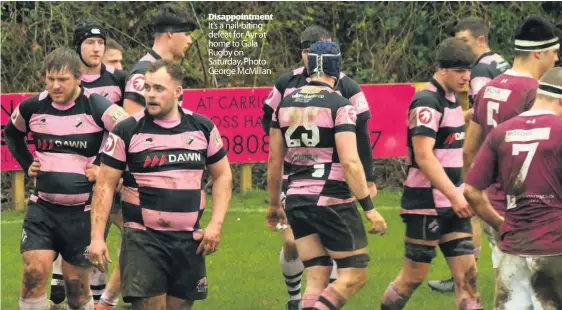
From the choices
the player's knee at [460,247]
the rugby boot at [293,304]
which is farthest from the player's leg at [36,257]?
the player's knee at [460,247]

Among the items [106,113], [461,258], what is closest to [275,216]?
[461,258]

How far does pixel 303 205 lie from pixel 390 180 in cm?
1118

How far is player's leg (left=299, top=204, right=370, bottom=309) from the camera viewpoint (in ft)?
28.7

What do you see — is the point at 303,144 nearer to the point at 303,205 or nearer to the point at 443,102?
the point at 303,205

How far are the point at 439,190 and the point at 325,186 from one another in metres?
0.97

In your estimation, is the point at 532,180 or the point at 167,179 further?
the point at 167,179

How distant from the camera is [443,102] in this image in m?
9.37

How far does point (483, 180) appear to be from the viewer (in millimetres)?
7641

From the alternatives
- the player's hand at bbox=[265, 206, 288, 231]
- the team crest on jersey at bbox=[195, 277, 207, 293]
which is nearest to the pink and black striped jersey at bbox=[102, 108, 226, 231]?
the team crest on jersey at bbox=[195, 277, 207, 293]

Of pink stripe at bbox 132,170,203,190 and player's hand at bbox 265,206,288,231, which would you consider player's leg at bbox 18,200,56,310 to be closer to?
pink stripe at bbox 132,170,203,190

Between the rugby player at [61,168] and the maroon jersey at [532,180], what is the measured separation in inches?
123

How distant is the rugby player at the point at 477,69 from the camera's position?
→ 11.6 meters

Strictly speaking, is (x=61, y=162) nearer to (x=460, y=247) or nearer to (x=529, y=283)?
(x=460, y=247)

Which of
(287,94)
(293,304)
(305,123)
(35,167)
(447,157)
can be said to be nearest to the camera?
(305,123)
